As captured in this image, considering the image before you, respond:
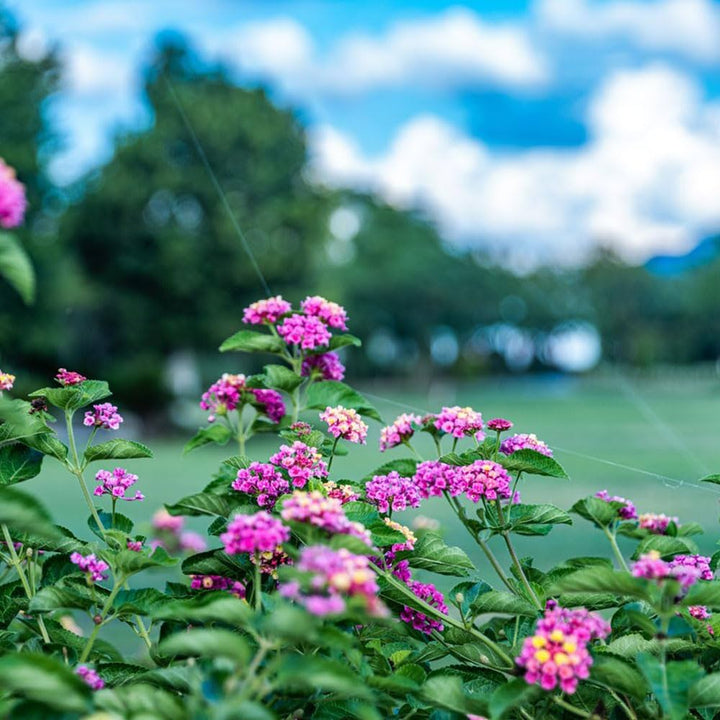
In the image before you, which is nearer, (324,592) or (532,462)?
(324,592)

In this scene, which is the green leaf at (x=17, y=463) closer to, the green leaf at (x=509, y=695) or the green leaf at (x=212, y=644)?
the green leaf at (x=212, y=644)

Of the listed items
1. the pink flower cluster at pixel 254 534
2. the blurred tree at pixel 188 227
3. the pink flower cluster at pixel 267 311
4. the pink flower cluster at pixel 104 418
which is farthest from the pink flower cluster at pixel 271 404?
the blurred tree at pixel 188 227

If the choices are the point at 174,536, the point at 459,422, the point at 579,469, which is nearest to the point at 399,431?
the point at 459,422

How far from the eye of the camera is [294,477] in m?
1.21

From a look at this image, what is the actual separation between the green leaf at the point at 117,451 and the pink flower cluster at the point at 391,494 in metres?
0.33

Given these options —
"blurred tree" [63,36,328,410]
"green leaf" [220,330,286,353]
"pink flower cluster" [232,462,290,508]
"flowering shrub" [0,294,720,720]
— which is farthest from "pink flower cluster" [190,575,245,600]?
"blurred tree" [63,36,328,410]

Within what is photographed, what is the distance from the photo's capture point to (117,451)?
51.0 inches

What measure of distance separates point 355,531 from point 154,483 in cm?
1046

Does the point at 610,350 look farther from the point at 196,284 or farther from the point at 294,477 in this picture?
the point at 294,477

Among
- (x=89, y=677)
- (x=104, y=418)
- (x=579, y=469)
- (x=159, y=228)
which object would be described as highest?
(x=159, y=228)

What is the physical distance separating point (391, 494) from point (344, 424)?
0.14 metres

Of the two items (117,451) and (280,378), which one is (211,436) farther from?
(117,451)

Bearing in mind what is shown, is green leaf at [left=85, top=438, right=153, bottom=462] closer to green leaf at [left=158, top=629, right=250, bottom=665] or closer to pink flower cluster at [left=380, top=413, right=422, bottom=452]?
pink flower cluster at [left=380, top=413, right=422, bottom=452]

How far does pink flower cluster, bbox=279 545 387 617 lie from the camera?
2.57ft
